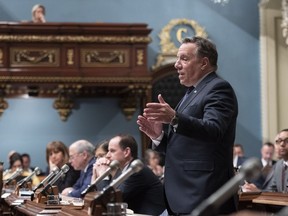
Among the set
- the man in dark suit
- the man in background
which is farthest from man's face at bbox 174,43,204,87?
the man in background

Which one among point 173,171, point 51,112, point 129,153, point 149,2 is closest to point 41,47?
point 51,112

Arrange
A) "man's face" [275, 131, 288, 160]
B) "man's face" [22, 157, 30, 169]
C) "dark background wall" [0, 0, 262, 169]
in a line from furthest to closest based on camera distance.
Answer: "dark background wall" [0, 0, 262, 169]
"man's face" [22, 157, 30, 169]
"man's face" [275, 131, 288, 160]

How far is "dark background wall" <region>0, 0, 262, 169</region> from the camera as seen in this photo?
47.9ft

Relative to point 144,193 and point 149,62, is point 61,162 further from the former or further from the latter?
point 149,62

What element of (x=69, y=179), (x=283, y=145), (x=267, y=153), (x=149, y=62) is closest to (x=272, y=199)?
(x=283, y=145)

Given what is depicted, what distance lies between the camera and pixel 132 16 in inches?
592

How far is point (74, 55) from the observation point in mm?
13562

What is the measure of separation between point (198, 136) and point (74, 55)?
9.82 m

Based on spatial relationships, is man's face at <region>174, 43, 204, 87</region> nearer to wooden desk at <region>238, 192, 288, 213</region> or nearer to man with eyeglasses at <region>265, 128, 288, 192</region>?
wooden desk at <region>238, 192, 288, 213</region>

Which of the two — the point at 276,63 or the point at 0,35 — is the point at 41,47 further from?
the point at 276,63

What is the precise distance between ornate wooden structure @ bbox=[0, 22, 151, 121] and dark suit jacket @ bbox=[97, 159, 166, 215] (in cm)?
786

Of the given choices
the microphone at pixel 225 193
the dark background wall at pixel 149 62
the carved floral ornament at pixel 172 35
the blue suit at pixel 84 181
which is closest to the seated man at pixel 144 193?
the blue suit at pixel 84 181

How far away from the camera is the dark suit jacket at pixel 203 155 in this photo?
408cm

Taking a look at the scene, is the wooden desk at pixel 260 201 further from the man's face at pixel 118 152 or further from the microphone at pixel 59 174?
the microphone at pixel 59 174
